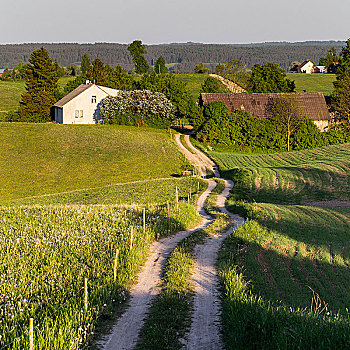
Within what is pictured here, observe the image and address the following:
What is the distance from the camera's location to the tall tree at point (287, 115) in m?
77.0

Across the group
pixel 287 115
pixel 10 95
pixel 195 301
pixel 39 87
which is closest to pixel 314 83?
pixel 287 115

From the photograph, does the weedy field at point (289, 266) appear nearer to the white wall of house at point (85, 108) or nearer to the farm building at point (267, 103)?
the farm building at point (267, 103)

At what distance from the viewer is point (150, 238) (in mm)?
20422

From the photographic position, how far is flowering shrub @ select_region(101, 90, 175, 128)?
8294 cm

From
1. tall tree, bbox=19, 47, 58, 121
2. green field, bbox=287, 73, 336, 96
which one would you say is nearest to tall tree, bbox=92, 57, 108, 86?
tall tree, bbox=19, 47, 58, 121

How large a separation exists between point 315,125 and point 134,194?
158 ft

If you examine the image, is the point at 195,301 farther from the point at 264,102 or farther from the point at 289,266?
the point at 264,102

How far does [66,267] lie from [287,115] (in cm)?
6828

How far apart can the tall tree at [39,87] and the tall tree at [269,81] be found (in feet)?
141

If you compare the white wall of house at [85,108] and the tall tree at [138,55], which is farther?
the tall tree at [138,55]

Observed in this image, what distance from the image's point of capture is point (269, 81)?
9850cm

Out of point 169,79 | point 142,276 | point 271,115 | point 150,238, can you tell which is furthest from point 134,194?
point 169,79

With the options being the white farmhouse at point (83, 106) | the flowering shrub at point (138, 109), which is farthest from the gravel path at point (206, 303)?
the white farmhouse at point (83, 106)

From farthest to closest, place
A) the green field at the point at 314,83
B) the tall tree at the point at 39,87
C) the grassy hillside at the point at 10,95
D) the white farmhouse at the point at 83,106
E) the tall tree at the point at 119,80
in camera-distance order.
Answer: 1. the green field at the point at 314,83
2. the grassy hillside at the point at 10,95
3. the tall tree at the point at 119,80
4. the tall tree at the point at 39,87
5. the white farmhouse at the point at 83,106
